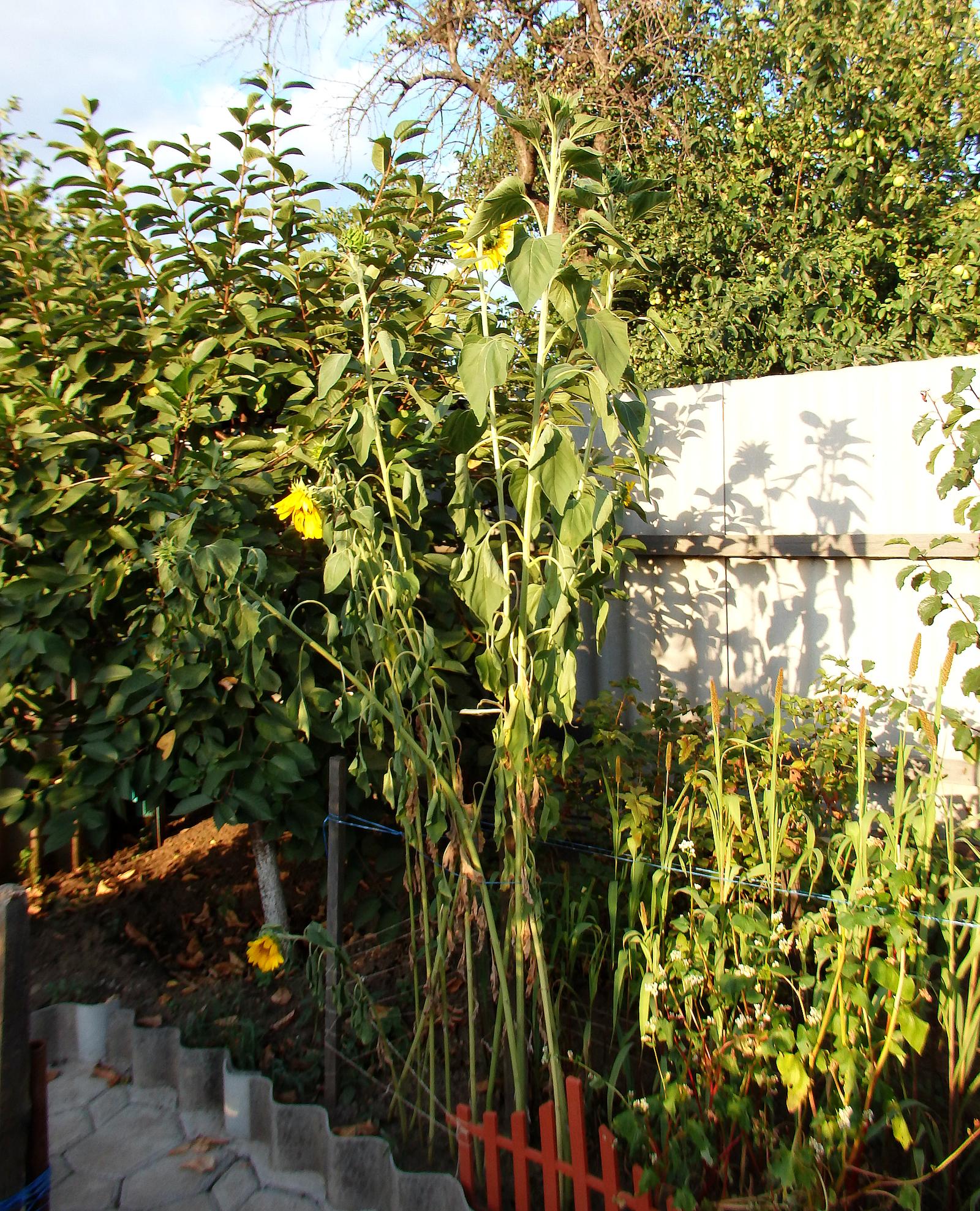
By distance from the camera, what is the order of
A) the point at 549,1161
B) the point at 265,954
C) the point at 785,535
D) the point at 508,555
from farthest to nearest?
the point at 785,535 → the point at 265,954 → the point at 508,555 → the point at 549,1161

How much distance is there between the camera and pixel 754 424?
3285 mm

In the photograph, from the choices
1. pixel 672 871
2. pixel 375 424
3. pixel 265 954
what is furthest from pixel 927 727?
pixel 265 954

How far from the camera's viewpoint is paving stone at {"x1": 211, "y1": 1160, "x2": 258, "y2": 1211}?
1.91 metres

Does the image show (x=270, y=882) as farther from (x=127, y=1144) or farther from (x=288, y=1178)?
(x=288, y=1178)

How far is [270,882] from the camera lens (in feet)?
8.66

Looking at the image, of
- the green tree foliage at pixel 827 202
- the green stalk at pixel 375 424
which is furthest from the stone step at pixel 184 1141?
the green tree foliage at pixel 827 202

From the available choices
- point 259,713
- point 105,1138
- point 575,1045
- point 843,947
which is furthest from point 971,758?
point 105,1138

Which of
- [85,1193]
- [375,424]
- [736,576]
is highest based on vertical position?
[375,424]

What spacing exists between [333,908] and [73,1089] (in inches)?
35.3

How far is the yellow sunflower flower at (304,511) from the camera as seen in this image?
73.1 inches

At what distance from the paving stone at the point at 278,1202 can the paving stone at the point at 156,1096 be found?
41 centimetres

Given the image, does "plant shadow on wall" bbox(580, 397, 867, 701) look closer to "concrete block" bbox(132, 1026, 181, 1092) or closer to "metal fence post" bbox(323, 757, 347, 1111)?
"metal fence post" bbox(323, 757, 347, 1111)

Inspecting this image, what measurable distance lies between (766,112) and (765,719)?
432cm

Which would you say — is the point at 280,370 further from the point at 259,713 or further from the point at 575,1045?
the point at 575,1045
